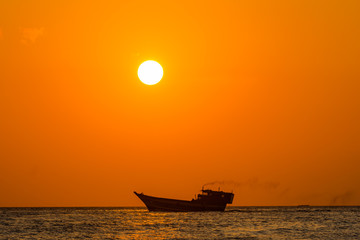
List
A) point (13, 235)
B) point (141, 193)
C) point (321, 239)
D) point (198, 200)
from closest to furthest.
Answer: point (321, 239)
point (13, 235)
point (198, 200)
point (141, 193)

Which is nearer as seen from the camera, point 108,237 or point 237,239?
point 237,239

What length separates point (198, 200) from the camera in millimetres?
149750

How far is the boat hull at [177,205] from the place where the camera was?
150m

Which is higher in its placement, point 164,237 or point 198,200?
point 198,200

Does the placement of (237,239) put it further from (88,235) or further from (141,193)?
(141,193)

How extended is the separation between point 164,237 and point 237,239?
917 centimetres

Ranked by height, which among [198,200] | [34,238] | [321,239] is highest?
[198,200]

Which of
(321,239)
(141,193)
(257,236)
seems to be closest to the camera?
(321,239)

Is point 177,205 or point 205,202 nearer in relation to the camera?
point 205,202

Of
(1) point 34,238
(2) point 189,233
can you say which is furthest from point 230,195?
(1) point 34,238

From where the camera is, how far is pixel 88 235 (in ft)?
243

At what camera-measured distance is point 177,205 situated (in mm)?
156375

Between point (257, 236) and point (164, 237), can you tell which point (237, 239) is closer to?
point (257, 236)

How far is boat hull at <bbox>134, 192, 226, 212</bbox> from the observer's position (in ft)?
492
